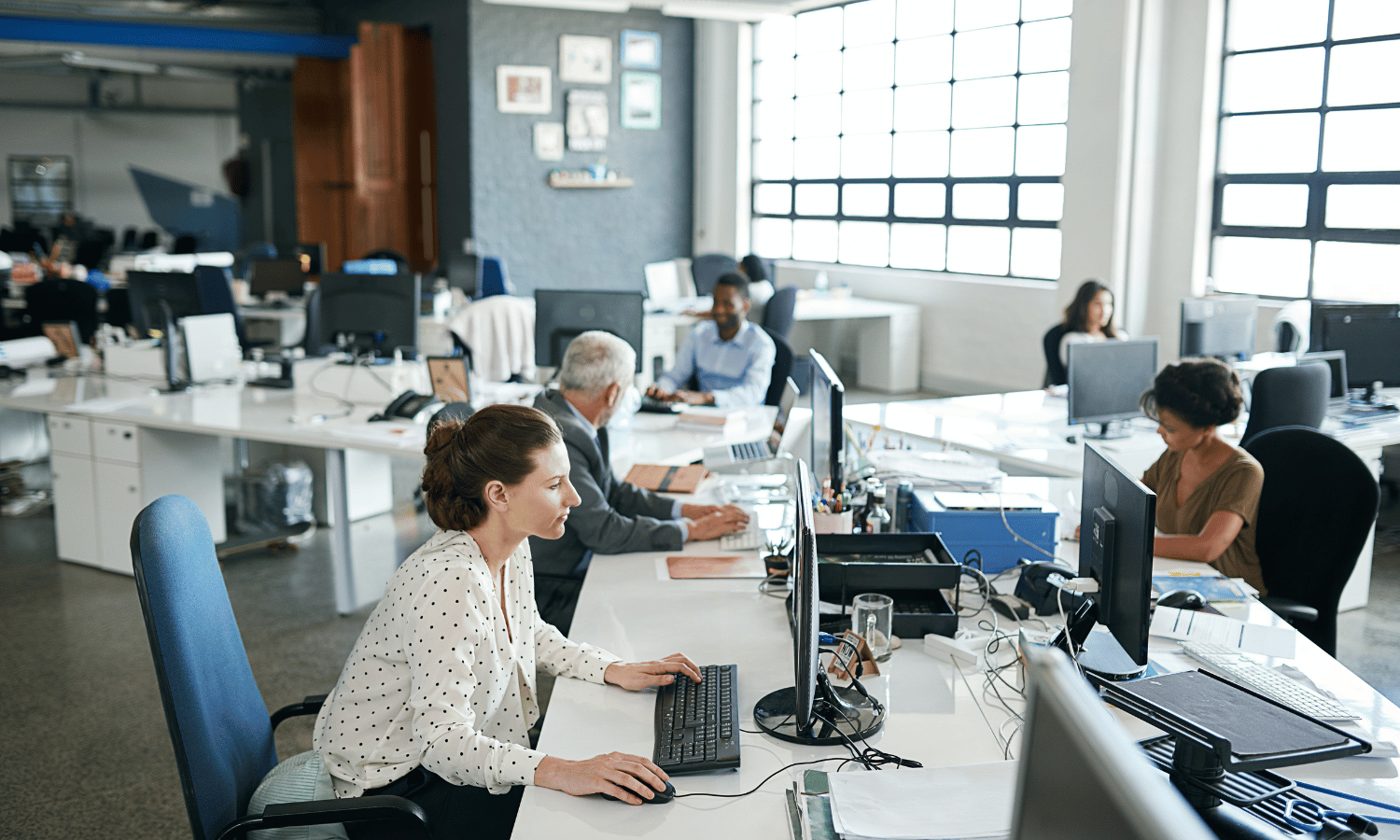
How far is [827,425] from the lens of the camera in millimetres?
2834

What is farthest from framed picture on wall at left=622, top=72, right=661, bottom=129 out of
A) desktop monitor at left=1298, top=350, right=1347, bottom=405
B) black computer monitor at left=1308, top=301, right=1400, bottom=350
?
desktop monitor at left=1298, top=350, right=1347, bottom=405

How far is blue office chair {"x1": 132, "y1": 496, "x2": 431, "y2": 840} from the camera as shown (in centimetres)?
154

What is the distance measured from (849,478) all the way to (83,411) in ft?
11.2

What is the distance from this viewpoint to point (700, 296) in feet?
30.4

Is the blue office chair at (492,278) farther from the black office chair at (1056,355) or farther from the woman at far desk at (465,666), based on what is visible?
the woman at far desk at (465,666)

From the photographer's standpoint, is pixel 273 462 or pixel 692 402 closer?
pixel 692 402

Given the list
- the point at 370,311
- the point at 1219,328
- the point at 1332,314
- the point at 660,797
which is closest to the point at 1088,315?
the point at 1219,328

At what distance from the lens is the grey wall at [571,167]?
951cm

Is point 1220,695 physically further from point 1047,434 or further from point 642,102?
point 642,102

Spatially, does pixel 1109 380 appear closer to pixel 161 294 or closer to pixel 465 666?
pixel 465 666

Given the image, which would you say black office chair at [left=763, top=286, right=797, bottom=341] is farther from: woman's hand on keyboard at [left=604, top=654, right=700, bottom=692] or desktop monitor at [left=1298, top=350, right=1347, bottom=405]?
Result: woman's hand on keyboard at [left=604, top=654, right=700, bottom=692]

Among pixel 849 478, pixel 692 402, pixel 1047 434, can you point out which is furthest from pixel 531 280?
pixel 849 478

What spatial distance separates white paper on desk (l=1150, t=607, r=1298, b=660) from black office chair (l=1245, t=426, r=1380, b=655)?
474 millimetres

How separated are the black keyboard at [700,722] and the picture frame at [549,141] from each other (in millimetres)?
8470
